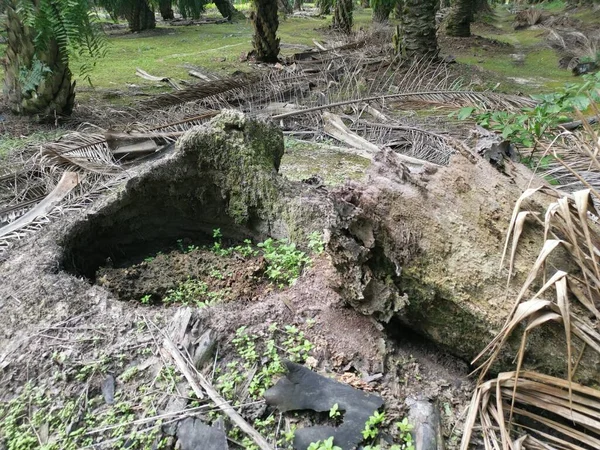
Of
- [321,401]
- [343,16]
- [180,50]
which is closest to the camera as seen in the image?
[321,401]

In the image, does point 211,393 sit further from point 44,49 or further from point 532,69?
point 532,69

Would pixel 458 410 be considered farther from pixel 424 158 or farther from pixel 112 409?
pixel 424 158

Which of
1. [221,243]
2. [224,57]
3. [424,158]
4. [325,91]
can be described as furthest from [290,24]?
[221,243]

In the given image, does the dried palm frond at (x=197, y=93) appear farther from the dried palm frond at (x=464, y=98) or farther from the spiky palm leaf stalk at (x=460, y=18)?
the spiky palm leaf stalk at (x=460, y=18)

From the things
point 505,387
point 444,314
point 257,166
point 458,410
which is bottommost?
point 458,410

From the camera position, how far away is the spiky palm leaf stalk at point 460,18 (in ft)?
32.3

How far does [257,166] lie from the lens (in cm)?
264

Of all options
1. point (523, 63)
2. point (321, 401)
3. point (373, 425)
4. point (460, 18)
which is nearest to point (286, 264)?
point (321, 401)

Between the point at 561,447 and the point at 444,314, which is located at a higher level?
the point at 444,314

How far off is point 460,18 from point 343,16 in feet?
8.25

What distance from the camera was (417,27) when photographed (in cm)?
651

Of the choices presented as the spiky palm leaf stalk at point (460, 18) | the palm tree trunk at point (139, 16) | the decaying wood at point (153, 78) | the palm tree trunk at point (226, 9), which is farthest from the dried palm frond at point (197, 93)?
the palm tree trunk at point (226, 9)

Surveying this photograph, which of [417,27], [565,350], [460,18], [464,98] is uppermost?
[417,27]

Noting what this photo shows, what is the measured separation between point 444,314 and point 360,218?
1.47 ft
